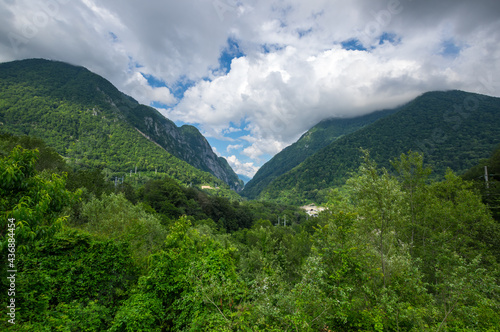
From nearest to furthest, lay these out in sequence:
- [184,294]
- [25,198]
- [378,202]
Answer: [25,198] < [184,294] < [378,202]

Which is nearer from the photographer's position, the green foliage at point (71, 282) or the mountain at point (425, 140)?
the green foliage at point (71, 282)

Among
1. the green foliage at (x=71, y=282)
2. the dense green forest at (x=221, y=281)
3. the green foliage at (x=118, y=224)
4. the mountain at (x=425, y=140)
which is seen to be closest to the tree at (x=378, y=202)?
the dense green forest at (x=221, y=281)

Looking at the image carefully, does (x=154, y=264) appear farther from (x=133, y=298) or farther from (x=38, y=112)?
(x=38, y=112)

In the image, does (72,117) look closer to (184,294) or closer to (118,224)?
(118,224)

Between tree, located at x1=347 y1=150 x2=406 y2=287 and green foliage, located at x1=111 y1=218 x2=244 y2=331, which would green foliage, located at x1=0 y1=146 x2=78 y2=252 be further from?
tree, located at x1=347 y1=150 x2=406 y2=287

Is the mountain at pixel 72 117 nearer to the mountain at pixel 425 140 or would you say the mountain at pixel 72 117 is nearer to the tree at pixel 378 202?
the mountain at pixel 425 140

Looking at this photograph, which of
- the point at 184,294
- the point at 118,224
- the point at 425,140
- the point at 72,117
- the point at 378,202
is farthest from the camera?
the point at 425,140

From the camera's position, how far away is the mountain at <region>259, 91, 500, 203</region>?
11525 cm

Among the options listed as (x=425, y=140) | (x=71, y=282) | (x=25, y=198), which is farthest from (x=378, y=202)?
(x=425, y=140)

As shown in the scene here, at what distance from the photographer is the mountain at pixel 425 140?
115250mm

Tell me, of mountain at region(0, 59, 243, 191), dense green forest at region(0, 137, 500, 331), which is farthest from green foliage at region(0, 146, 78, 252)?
mountain at region(0, 59, 243, 191)

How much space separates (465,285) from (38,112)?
606ft

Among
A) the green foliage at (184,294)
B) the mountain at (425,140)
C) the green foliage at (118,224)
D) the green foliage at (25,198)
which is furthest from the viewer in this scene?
the mountain at (425,140)

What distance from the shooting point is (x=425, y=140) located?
475ft
